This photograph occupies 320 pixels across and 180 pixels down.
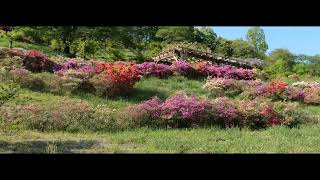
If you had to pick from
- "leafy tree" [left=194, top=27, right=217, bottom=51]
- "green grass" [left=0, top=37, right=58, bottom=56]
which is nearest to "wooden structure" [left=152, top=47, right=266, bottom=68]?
"green grass" [left=0, top=37, right=58, bottom=56]

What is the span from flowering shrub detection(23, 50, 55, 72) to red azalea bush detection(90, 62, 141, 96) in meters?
1.91

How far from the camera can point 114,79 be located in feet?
52.4

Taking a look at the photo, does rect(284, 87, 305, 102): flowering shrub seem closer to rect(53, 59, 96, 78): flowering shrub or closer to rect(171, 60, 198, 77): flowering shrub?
A: rect(171, 60, 198, 77): flowering shrub

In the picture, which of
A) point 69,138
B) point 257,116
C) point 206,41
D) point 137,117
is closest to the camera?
point 69,138

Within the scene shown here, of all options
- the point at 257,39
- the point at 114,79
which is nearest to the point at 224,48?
the point at 257,39

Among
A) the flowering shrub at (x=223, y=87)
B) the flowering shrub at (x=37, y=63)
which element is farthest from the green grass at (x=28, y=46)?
the flowering shrub at (x=223, y=87)

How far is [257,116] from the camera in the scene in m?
13.5

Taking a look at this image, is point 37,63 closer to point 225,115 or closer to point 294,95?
point 225,115

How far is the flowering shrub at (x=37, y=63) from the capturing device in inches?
698

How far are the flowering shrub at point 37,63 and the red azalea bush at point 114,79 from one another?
1907 millimetres

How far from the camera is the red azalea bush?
15.7m
